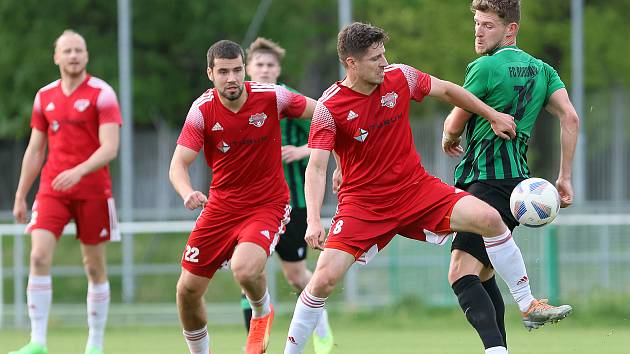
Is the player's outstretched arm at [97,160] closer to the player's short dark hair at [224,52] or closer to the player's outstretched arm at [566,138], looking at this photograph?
the player's short dark hair at [224,52]

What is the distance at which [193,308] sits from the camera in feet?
28.1

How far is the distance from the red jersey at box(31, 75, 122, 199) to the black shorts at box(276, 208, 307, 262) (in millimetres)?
1528

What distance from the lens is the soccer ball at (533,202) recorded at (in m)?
7.74

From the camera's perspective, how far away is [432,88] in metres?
7.88

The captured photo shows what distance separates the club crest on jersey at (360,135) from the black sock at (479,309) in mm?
1012

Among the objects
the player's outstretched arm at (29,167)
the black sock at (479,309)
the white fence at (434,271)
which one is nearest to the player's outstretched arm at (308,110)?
the black sock at (479,309)

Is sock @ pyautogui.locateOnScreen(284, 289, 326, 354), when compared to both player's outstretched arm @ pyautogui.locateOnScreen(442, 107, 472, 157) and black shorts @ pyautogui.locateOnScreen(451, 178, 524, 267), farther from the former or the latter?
player's outstretched arm @ pyautogui.locateOnScreen(442, 107, 472, 157)

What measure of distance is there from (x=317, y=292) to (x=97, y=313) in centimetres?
307

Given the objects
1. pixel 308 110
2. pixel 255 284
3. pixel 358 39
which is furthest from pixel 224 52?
pixel 255 284

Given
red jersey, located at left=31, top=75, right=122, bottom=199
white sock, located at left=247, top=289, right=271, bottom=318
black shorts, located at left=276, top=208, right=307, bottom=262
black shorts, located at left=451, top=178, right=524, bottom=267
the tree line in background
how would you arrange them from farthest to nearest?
the tree line in background, black shorts, located at left=276, top=208, right=307, bottom=262, red jersey, located at left=31, top=75, right=122, bottom=199, white sock, located at left=247, top=289, right=271, bottom=318, black shorts, located at left=451, top=178, right=524, bottom=267

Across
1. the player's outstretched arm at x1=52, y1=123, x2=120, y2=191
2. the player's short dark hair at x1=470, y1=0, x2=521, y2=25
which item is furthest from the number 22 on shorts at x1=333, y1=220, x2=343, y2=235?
the player's outstretched arm at x1=52, y1=123, x2=120, y2=191

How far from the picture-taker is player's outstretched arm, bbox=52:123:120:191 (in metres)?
9.68

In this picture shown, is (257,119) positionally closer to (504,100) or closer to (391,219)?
(391,219)

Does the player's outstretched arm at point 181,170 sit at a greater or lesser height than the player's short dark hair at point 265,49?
lesser
